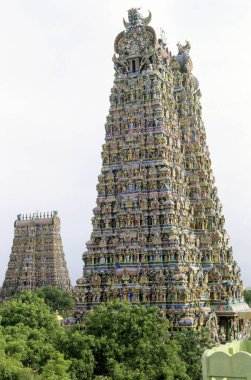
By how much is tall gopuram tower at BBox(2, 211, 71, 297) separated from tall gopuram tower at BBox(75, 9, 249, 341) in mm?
48281

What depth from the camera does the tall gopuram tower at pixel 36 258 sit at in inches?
3804

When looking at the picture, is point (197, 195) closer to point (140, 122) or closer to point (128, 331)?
point (140, 122)

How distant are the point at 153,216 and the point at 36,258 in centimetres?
5615

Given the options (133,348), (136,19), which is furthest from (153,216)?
(136,19)

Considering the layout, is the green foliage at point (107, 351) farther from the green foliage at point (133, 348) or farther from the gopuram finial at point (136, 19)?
the gopuram finial at point (136, 19)

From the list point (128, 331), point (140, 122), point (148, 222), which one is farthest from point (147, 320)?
point (140, 122)

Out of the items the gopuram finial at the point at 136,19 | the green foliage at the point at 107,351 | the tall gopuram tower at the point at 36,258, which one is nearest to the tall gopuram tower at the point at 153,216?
the gopuram finial at the point at 136,19

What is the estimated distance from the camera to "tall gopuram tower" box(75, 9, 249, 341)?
149ft

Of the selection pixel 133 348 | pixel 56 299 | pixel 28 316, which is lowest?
pixel 133 348

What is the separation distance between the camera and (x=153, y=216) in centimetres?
4731

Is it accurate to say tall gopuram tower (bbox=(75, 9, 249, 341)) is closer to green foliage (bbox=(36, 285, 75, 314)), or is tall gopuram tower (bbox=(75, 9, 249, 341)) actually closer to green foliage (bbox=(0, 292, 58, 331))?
green foliage (bbox=(0, 292, 58, 331))

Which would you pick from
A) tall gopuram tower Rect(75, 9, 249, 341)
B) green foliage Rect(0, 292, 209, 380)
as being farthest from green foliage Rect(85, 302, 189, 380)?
tall gopuram tower Rect(75, 9, 249, 341)

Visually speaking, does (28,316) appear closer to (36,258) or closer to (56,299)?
(56,299)

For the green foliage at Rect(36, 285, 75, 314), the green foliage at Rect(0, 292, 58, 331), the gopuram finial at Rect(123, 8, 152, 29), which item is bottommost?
→ the green foliage at Rect(0, 292, 58, 331)
